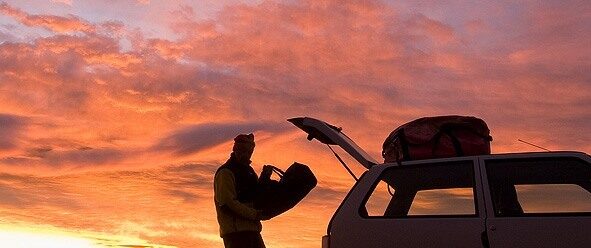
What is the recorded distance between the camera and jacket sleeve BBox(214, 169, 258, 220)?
8.58m

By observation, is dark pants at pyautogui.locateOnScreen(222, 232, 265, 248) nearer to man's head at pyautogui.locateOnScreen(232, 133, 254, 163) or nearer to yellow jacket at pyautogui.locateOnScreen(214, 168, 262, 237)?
yellow jacket at pyautogui.locateOnScreen(214, 168, 262, 237)

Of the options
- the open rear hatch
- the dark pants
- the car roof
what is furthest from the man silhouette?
the car roof

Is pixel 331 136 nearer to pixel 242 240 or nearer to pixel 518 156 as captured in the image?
pixel 242 240

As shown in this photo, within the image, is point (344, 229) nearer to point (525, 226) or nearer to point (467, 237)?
point (467, 237)

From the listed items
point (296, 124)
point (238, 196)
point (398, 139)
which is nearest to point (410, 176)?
point (398, 139)

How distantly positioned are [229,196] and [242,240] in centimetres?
48

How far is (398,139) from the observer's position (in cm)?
756

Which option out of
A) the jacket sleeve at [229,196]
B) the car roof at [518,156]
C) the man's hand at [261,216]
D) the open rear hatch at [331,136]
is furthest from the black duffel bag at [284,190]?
the car roof at [518,156]

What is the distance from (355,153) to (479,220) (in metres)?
1.46

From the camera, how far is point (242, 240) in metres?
8.69

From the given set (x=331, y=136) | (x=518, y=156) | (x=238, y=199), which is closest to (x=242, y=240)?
(x=238, y=199)

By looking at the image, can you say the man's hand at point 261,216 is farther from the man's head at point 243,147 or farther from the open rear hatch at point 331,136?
the open rear hatch at point 331,136

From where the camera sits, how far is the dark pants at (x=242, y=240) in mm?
8688

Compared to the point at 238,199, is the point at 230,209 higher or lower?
lower
